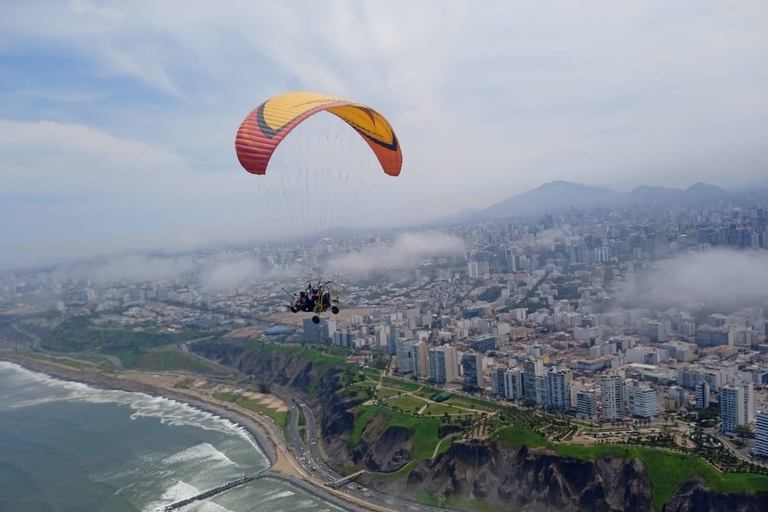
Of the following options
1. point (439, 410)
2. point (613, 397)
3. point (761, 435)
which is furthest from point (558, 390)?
point (761, 435)

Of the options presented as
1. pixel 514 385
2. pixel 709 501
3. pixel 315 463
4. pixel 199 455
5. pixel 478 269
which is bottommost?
pixel 315 463

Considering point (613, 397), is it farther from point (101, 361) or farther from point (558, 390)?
point (101, 361)

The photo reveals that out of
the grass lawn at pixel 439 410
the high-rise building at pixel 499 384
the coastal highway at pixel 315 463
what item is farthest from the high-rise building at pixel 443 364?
the coastal highway at pixel 315 463

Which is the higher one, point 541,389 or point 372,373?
point 541,389

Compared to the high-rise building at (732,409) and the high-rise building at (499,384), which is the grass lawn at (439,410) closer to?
the high-rise building at (499,384)

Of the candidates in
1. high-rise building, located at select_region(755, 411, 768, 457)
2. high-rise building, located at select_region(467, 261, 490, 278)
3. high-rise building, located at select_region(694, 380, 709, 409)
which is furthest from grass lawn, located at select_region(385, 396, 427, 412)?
high-rise building, located at select_region(467, 261, 490, 278)

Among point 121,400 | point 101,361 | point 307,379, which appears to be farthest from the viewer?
point 101,361
